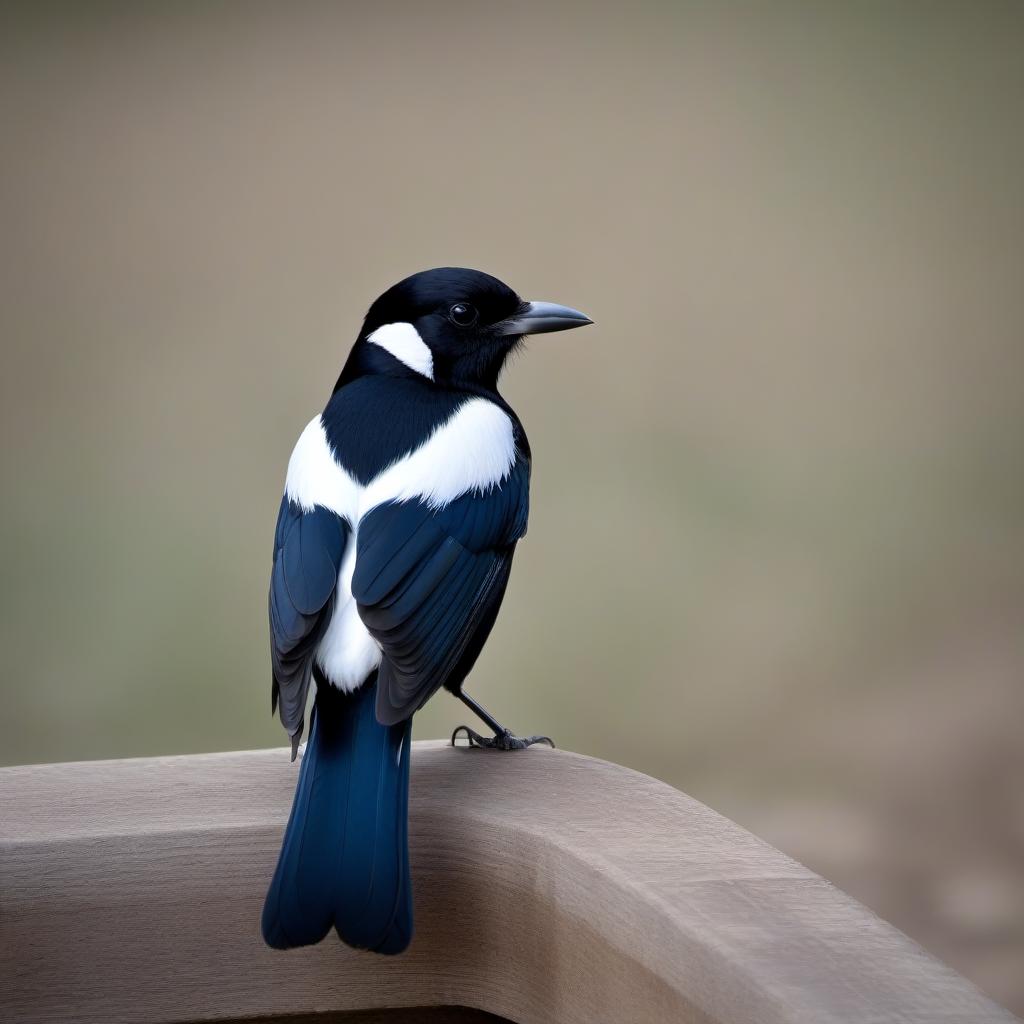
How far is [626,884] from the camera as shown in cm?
79

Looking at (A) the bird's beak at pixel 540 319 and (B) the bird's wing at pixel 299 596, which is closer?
(B) the bird's wing at pixel 299 596

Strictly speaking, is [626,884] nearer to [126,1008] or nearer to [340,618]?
[126,1008]

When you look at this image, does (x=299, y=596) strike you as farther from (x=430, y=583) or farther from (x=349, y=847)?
(x=349, y=847)

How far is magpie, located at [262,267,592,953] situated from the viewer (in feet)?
2.95

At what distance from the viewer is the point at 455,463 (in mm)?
1363

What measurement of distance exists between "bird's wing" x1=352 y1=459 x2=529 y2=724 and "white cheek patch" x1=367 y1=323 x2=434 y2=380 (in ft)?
0.66

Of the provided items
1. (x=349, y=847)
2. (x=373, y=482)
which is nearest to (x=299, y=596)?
(x=373, y=482)

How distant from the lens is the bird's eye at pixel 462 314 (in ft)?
5.16

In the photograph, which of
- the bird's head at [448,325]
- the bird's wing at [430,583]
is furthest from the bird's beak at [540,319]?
the bird's wing at [430,583]

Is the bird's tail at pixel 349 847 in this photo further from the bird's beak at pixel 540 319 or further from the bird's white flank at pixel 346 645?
the bird's beak at pixel 540 319

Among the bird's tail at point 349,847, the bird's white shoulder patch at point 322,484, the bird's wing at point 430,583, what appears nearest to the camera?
the bird's tail at point 349,847

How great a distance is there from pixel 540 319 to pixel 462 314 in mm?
90

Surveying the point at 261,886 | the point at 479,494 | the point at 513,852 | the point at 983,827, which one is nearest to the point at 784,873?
the point at 513,852

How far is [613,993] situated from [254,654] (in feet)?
7.64
